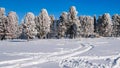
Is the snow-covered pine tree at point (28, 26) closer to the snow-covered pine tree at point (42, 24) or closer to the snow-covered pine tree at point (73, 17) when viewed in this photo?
the snow-covered pine tree at point (42, 24)

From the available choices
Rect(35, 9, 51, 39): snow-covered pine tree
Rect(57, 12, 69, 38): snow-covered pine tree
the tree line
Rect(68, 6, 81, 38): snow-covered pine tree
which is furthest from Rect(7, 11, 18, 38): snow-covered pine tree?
Rect(68, 6, 81, 38): snow-covered pine tree

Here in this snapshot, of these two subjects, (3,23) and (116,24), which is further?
(116,24)

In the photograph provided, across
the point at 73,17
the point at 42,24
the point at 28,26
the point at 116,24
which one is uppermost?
the point at 73,17

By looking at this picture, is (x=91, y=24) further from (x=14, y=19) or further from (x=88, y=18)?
(x=14, y=19)

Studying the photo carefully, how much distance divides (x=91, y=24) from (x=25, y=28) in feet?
147

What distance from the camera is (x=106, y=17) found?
4048 inches

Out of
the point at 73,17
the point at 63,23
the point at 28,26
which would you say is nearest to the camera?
the point at 28,26

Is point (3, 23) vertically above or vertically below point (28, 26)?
above

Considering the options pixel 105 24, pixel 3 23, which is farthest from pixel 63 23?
pixel 105 24

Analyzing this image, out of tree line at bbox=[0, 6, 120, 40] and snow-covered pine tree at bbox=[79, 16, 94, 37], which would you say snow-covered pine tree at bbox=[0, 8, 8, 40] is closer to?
tree line at bbox=[0, 6, 120, 40]

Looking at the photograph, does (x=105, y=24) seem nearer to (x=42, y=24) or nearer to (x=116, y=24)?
(x=116, y=24)

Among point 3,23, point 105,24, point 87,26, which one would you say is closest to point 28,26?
point 3,23

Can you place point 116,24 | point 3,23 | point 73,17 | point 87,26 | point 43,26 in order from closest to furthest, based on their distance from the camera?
point 3,23
point 43,26
point 73,17
point 87,26
point 116,24

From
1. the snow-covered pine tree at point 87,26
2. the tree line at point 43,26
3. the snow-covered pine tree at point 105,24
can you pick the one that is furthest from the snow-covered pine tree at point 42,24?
the snow-covered pine tree at point 105,24
